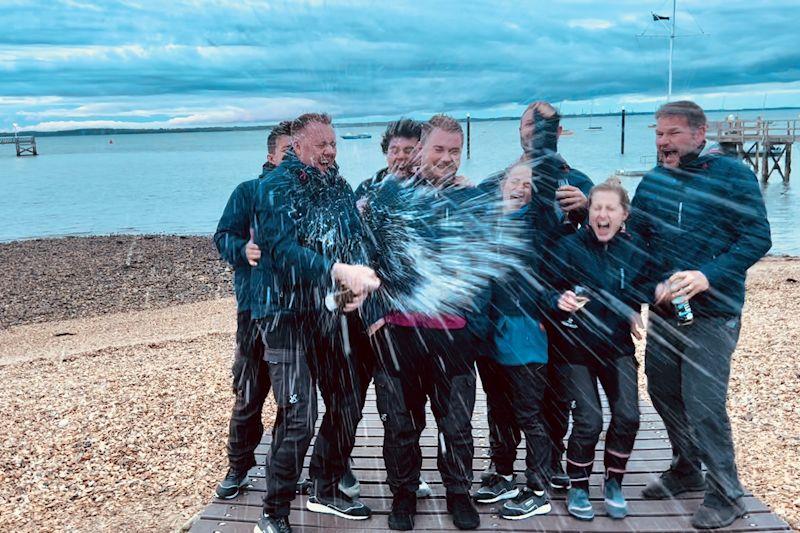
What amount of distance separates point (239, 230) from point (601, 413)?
2.63m

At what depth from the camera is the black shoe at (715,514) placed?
418cm

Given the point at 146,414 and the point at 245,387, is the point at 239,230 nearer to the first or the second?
the point at 245,387

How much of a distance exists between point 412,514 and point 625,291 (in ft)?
5.94

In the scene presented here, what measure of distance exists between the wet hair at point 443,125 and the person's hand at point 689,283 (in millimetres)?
1447

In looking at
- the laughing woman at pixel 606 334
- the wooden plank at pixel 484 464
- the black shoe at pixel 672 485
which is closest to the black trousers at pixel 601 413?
the laughing woman at pixel 606 334

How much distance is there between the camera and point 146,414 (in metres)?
7.58

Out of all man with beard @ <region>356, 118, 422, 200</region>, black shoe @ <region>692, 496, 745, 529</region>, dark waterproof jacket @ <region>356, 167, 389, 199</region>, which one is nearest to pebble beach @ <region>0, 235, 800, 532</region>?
black shoe @ <region>692, 496, 745, 529</region>

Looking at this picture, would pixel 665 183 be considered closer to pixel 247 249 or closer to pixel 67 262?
pixel 247 249

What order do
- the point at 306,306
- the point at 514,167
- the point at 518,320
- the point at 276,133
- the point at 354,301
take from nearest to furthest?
the point at 354,301 → the point at 306,306 → the point at 518,320 → the point at 514,167 → the point at 276,133

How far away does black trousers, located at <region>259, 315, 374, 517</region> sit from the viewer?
4195 millimetres

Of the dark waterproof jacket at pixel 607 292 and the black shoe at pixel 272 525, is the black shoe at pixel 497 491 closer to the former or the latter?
the dark waterproof jacket at pixel 607 292

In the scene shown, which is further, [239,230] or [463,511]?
[239,230]

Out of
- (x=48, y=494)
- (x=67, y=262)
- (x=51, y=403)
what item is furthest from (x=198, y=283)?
(x=48, y=494)

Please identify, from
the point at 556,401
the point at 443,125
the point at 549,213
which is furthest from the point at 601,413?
the point at 443,125
